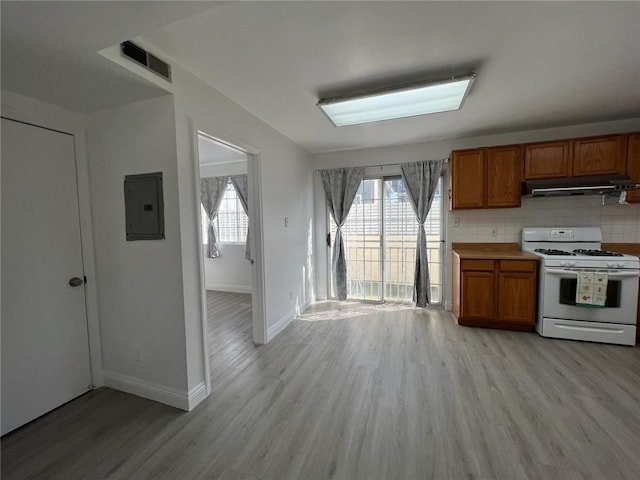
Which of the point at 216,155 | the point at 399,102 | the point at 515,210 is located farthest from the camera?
the point at 216,155

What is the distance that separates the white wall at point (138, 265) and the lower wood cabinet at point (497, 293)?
3.12 m

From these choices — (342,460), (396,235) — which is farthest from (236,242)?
(342,460)

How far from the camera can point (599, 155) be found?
305 cm

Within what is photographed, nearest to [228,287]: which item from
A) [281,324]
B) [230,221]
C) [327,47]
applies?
[230,221]

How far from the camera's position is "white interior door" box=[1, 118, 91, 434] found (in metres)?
1.77

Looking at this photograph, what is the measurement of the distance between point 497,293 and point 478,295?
0.20 m

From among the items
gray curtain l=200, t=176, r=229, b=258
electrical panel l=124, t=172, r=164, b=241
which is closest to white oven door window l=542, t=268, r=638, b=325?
electrical panel l=124, t=172, r=164, b=241

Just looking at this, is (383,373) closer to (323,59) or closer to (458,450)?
(458,450)

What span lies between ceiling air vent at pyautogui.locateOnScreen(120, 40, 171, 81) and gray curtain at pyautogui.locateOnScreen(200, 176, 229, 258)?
3498 mm

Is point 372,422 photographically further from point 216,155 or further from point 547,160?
point 216,155

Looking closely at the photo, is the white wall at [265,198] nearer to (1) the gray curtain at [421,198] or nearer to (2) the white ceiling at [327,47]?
(2) the white ceiling at [327,47]

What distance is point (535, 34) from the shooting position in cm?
166

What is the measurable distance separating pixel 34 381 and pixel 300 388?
1.92 metres

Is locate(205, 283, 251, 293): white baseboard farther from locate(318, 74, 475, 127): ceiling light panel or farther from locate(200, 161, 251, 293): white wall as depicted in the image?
locate(318, 74, 475, 127): ceiling light panel
